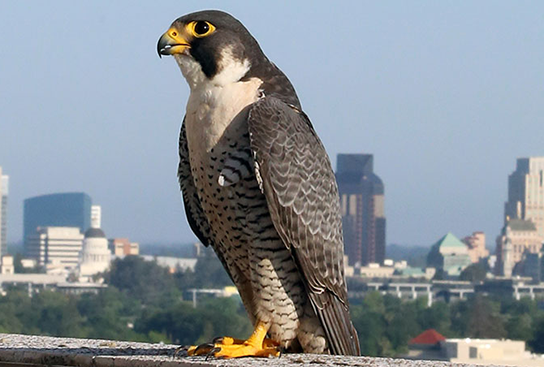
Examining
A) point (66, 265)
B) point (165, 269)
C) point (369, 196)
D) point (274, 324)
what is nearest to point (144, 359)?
point (274, 324)

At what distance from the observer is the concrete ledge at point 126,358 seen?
3006mm

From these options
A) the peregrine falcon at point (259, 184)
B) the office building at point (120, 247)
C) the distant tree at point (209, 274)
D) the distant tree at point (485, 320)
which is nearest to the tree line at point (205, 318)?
the distant tree at point (485, 320)

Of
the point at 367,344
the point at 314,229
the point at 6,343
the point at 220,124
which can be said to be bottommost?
the point at 367,344

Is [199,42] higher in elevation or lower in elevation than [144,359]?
higher

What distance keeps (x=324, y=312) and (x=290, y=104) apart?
56 centimetres

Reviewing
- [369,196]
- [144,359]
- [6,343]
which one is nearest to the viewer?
[144,359]

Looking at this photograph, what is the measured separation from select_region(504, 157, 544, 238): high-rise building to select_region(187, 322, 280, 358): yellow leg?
8397 centimetres

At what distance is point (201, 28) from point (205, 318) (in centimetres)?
4609

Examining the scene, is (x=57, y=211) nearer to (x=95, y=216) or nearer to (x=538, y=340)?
(x=95, y=216)

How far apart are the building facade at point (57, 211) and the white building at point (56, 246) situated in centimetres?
1197

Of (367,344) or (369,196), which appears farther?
(369,196)

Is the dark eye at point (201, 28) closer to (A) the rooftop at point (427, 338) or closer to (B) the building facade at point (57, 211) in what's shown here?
(A) the rooftop at point (427, 338)

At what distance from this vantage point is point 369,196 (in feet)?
306

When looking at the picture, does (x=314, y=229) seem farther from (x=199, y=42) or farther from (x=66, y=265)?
(x=66, y=265)
